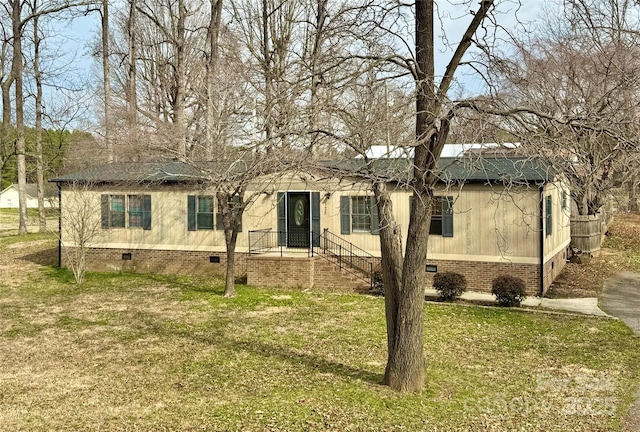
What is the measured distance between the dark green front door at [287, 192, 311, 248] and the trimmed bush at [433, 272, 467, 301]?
4.99 meters

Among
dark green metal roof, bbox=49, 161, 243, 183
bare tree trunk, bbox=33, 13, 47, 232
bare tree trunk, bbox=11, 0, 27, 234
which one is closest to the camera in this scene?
dark green metal roof, bbox=49, 161, 243, 183

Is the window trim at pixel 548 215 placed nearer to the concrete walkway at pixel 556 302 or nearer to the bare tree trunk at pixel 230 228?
the concrete walkway at pixel 556 302

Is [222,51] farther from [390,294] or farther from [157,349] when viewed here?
[390,294]

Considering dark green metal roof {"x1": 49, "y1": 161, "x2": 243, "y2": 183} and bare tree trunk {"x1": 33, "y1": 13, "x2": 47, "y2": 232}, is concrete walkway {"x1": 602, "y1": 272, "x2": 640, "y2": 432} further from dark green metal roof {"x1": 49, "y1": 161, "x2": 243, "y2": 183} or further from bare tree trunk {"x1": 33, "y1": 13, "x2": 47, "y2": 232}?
bare tree trunk {"x1": 33, "y1": 13, "x2": 47, "y2": 232}

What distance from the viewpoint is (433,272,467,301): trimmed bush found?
14.5 metres

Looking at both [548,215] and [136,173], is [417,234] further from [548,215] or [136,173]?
[136,173]

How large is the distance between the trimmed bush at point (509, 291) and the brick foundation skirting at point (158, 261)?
8.12 metres

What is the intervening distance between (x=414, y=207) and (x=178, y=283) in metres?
11.6

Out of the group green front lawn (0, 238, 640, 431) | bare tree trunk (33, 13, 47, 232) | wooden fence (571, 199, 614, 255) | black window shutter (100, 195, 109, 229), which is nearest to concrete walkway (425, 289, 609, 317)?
green front lawn (0, 238, 640, 431)

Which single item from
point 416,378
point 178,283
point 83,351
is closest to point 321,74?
point 416,378

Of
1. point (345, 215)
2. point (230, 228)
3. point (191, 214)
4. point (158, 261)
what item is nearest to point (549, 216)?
point (345, 215)

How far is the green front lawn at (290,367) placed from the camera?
707cm

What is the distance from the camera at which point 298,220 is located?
1825 cm

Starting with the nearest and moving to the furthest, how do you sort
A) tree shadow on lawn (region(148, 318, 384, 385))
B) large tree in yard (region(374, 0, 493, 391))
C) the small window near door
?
large tree in yard (region(374, 0, 493, 391)), tree shadow on lawn (region(148, 318, 384, 385)), the small window near door
